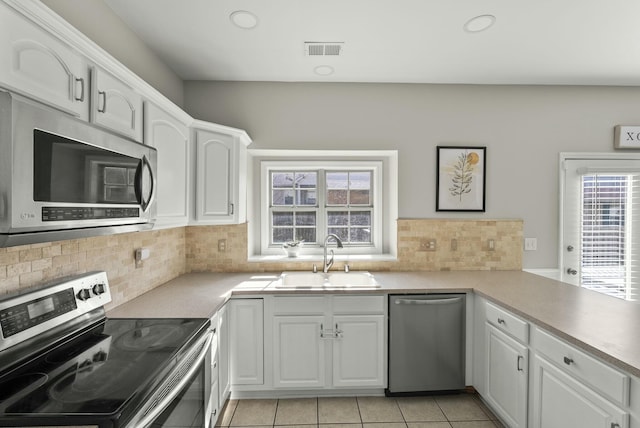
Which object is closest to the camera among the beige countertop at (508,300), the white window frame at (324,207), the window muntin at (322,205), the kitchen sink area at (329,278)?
the beige countertop at (508,300)

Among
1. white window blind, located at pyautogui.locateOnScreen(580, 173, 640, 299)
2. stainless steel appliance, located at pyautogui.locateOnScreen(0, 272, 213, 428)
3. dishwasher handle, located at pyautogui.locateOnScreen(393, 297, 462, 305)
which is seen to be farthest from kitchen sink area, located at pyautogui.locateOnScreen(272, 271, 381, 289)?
white window blind, located at pyautogui.locateOnScreen(580, 173, 640, 299)

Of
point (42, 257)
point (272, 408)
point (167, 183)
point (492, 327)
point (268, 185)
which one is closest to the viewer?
point (42, 257)

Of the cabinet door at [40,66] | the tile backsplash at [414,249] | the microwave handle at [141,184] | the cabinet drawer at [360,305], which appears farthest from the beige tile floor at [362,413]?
the cabinet door at [40,66]

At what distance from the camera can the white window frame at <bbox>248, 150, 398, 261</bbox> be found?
301 centimetres

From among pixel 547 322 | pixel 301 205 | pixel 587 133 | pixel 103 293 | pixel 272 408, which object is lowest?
pixel 272 408

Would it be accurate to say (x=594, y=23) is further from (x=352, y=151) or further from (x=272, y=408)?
(x=272, y=408)

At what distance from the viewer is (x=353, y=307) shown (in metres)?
2.27

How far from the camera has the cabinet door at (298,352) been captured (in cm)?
226

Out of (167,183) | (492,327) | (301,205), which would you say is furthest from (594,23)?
(167,183)

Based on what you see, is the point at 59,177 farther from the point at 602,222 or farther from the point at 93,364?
the point at 602,222

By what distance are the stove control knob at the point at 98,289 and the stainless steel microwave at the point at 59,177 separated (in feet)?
1.54

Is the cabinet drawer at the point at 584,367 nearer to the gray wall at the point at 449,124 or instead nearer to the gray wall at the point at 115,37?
→ the gray wall at the point at 449,124

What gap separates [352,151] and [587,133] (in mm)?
2174

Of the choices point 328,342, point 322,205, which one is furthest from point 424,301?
point 322,205
